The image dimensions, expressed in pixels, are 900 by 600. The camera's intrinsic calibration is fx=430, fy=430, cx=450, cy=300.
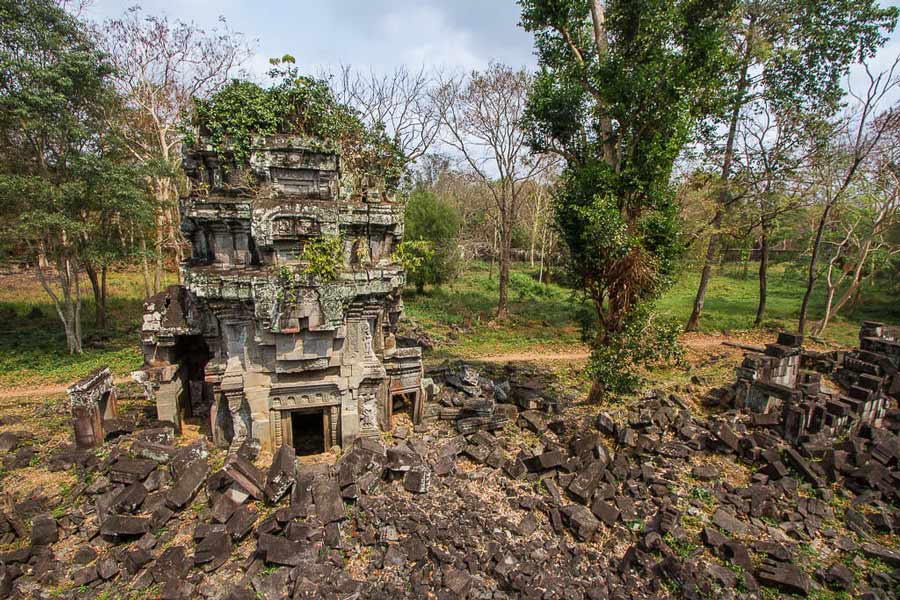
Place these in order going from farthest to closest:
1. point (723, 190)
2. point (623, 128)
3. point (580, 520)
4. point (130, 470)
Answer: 1. point (723, 190)
2. point (623, 128)
3. point (130, 470)
4. point (580, 520)

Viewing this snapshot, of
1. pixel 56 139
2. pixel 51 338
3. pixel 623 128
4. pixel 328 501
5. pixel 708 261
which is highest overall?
pixel 56 139

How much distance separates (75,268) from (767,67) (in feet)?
97.9

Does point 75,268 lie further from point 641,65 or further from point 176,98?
point 641,65

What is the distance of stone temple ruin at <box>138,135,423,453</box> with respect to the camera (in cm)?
908

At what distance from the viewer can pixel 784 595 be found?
652cm

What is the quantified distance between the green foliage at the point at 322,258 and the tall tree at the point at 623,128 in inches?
224

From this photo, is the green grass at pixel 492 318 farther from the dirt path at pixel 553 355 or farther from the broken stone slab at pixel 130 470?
the broken stone slab at pixel 130 470

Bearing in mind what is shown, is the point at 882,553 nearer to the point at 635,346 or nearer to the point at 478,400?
the point at 635,346

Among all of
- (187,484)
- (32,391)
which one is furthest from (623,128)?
(32,391)

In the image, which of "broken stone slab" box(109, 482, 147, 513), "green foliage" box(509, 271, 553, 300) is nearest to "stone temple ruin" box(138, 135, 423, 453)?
"broken stone slab" box(109, 482, 147, 513)

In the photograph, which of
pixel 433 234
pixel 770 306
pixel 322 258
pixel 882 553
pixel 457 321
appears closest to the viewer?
pixel 882 553

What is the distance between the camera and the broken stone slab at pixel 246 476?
27.1 feet

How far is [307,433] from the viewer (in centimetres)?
1184

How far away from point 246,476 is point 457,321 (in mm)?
16827
